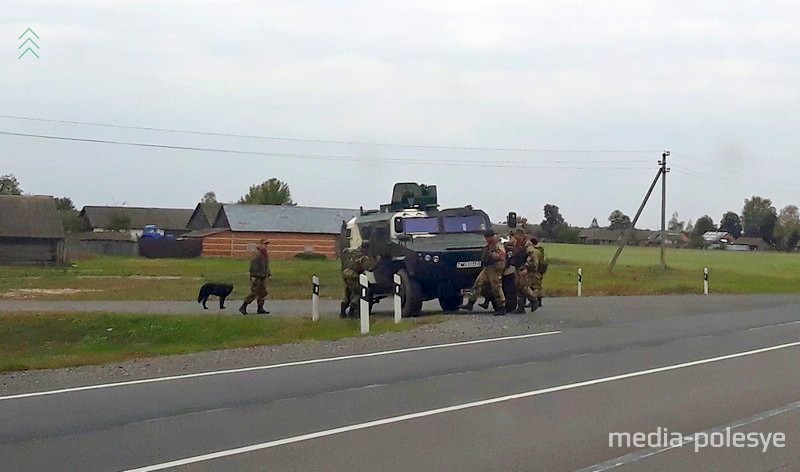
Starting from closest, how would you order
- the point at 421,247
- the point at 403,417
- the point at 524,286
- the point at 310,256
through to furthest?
the point at 403,417 → the point at 421,247 → the point at 524,286 → the point at 310,256

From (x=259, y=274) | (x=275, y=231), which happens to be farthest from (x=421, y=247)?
(x=275, y=231)

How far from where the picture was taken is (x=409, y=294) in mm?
22188

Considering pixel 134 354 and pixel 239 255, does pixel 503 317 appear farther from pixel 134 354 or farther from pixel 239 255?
pixel 239 255

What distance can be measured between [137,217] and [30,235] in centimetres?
6085

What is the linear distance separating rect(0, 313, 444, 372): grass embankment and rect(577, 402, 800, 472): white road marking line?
9.58 metres

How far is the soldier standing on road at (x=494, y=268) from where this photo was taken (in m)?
21.3

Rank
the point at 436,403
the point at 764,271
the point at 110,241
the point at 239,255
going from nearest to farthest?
the point at 436,403 → the point at 764,271 → the point at 239,255 → the point at 110,241

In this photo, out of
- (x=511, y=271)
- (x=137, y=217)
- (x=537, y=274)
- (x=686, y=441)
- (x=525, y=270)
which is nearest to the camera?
(x=686, y=441)

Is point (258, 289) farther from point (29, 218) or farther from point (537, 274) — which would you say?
point (29, 218)

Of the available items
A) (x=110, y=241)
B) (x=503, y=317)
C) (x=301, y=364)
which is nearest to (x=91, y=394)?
(x=301, y=364)

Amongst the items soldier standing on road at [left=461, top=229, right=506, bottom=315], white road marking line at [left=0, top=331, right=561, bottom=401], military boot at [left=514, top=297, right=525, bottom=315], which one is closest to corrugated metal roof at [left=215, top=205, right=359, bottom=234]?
military boot at [left=514, top=297, right=525, bottom=315]

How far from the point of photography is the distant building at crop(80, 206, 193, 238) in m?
125

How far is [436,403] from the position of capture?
35.5ft

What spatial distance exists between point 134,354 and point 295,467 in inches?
387
